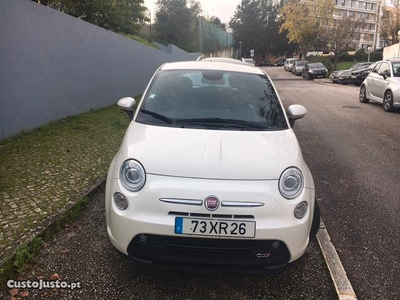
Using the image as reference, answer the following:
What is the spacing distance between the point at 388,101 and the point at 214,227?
10802 millimetres

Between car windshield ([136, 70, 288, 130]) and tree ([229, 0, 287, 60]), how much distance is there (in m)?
75.2

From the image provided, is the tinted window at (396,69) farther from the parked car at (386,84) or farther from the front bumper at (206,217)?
the front bumper at (206,217)

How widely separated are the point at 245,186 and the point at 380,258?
158cm

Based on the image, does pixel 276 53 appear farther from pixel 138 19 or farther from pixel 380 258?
pixel 380 258

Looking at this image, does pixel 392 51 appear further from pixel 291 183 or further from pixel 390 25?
pixel 291 183

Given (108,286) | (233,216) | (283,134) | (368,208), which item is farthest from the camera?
(368,208)

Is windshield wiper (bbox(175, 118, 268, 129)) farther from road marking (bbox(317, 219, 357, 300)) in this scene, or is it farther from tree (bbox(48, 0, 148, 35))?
tree (bbox(48, 0, 148, 35))

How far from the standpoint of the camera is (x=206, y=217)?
2.57 metres

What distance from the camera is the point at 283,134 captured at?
338cm

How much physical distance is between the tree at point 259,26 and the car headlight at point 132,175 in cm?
7688

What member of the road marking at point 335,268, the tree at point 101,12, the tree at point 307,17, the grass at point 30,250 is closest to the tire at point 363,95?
the tree at point 101,12

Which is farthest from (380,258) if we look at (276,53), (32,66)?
(276,53)

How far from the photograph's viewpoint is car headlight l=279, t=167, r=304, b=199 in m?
2.72

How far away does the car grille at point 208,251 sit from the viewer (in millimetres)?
2605
